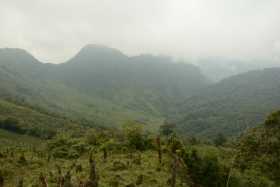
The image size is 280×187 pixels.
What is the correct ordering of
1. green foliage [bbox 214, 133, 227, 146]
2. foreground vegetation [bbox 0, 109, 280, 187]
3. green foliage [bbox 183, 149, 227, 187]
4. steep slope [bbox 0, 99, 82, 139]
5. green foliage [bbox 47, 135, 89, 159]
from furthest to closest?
steep slope [bbox 0, 99, 82, 139] < green foliage [bbox 214, 133, 227, 146] < green foliage [bbox 47, 135, 89, 159] < green foliage [bbox 183, 149, 227, 187] < foreground vegetation [bbox 0, 109, 280, 187]

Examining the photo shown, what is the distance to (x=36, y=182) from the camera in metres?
28.1

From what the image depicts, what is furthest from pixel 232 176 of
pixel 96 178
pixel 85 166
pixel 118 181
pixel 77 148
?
pixel 77 148

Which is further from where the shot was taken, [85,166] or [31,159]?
[31,159]

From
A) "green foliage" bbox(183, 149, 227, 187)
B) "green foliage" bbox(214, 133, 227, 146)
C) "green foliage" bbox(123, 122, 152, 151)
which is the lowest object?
"green foliage" bbox(183, 149, 227, 187)

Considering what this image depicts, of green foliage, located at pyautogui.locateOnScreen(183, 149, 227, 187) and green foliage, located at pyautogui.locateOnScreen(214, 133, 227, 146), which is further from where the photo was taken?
green foliage, located at pyautogui.locateOnScreen(214, 133, 227, 146)

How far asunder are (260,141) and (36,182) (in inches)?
971

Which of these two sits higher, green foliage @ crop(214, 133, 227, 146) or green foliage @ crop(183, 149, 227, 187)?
green foliage @ crop(214, 133, 227, 146)

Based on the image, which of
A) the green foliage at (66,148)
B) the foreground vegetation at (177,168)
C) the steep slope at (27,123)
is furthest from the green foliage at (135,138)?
the steep slope at (27,123)

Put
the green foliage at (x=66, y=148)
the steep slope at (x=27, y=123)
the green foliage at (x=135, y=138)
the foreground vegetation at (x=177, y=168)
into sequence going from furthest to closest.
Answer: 1. the steep slope at (x=27, y=123)
2. the green foliage at (x=135, y=138)
3. the green foliage at (x=66, y=148)
4. the foreground vegetation at (x=177, y=168)

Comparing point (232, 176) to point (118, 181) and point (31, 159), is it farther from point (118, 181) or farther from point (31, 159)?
point (31, 159)

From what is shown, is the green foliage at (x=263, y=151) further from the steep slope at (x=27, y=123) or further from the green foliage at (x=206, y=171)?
the steep slope at (x=27, y=123)

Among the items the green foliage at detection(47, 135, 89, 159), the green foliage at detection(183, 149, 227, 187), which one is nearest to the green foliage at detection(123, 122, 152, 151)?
the green foliage at detection(47, 135, 89, 159)

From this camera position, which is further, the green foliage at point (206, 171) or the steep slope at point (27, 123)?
the steep slope at point (27, 123)

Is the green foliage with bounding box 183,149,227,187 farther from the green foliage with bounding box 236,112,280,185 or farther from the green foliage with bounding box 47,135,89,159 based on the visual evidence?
the green foliage with bounding box 47,135,89,159
